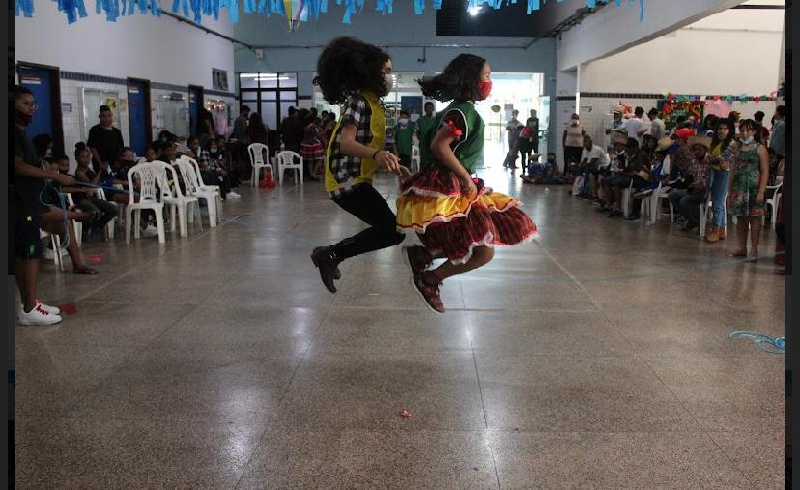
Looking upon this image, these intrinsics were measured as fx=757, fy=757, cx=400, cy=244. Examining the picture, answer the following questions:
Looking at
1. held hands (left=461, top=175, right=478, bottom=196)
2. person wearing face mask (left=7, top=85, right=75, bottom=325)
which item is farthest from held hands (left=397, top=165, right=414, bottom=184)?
person wearing face mask (left=7, top=85, right=75, bottom=325)

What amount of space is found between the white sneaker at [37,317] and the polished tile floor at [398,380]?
0.52 feet

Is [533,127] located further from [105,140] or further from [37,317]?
[37,317]

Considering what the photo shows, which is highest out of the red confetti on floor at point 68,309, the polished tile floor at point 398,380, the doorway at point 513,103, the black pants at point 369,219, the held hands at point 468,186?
the doorway at point 513,103

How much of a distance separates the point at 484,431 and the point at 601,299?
2.73 m

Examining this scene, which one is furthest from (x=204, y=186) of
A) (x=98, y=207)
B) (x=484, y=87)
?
(x=484, y=87)

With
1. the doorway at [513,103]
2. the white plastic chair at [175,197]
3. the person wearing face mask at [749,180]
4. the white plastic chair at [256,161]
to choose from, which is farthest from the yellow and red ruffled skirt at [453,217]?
the doorway at [513,103]

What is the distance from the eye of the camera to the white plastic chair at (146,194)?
8164mm

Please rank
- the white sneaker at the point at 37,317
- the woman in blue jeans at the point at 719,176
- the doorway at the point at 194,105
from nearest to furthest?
the white sneaker at the point at 37,317, the woman in blue jeans at the point at 719,176, the doorway at the point at 194,105

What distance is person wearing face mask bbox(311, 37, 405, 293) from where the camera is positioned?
10.9 ft

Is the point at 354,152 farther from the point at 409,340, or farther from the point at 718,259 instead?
the point at 718,259

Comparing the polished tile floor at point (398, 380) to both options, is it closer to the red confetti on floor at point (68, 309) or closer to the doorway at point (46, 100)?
the red confetti on floor at point (68, 309)

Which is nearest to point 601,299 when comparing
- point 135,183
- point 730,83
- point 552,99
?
point 135,183

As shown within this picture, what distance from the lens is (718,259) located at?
7.50 m

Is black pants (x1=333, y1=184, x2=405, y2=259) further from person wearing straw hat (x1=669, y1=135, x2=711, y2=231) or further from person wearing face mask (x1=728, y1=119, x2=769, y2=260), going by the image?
person wearing straw hat (x1=669, y1=135, x2=711, y2=231)
